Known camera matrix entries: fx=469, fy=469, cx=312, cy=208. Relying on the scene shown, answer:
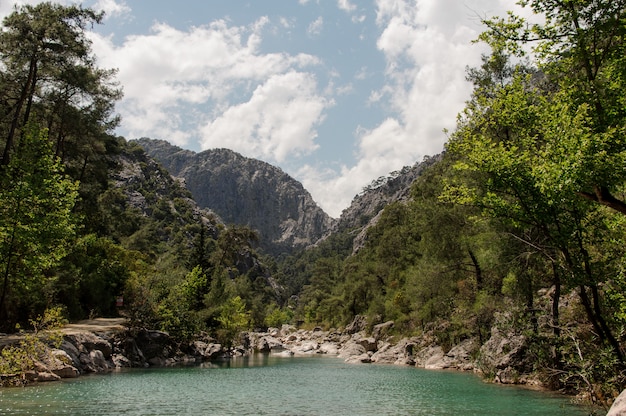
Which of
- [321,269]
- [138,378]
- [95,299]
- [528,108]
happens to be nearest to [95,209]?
[95,299]

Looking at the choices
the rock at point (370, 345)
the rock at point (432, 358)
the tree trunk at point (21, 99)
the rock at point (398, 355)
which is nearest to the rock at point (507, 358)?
the rock at point (432, 358)

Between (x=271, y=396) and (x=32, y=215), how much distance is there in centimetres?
1201

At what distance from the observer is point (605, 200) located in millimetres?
11164

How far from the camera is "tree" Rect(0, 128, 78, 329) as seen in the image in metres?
15.9

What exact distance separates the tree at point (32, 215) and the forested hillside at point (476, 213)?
2.2 inches

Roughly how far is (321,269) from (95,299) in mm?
88114

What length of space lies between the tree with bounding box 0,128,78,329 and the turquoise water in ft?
14.5

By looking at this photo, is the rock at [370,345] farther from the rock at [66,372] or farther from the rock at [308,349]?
the rock at [66,372]

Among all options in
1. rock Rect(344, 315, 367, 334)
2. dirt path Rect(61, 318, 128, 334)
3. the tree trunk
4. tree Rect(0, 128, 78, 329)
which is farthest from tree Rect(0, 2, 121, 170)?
rock Rect(344, 315, 367, 334)

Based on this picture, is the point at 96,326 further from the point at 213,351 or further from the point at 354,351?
the point at 354,351

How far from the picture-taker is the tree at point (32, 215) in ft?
52.1

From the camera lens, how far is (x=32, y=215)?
15.9 metres

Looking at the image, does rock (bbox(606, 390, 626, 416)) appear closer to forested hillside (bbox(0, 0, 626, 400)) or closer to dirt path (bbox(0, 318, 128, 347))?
forested hillside (bbox(0, 0, 626, 400))

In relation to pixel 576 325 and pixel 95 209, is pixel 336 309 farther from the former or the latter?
pixel 576 325
